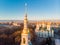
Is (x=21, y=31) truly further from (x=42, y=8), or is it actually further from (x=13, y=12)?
(x=42, y=8)

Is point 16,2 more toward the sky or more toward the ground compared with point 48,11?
more toward the sky

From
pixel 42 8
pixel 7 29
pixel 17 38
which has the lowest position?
pixel 17 38

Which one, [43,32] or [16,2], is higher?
[16,2]

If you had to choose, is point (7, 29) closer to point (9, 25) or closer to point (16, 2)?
point (9, 25)

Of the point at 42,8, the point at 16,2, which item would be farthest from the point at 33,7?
the point at 16,2

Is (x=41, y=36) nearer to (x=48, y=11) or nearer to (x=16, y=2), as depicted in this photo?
(x=48, y=11)

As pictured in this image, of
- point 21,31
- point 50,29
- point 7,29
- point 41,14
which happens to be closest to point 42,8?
point 41,14

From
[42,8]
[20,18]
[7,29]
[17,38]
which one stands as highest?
[42,8]

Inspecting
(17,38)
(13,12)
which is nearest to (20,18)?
(13,12)
